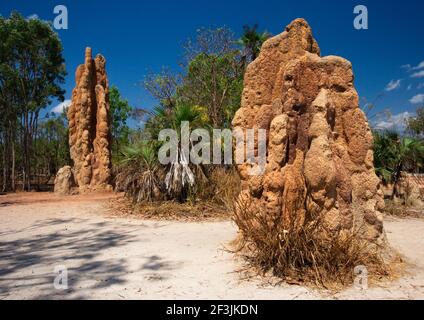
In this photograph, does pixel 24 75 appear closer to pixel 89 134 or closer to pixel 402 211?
pixel 89 134

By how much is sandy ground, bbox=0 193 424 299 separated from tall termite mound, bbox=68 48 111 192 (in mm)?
5335

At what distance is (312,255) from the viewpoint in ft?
13.1

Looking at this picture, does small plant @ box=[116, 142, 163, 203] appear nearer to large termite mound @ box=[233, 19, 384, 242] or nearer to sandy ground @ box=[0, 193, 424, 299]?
sandy ground @ box=[0, 193, 424, 299]

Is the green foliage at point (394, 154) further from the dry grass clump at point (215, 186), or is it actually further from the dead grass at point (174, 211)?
the dead grass at point (174, 211)

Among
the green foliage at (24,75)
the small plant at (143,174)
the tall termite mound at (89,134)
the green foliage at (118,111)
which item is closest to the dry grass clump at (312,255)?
the small plant at (143,174)

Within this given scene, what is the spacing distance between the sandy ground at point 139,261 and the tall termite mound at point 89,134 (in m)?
5.33

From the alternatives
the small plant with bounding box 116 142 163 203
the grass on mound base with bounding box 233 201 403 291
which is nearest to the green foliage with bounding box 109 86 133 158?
the small plant with bounding box 116 142 163 203

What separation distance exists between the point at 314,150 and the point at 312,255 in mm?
1312

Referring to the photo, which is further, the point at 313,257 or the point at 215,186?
the point at 215,186

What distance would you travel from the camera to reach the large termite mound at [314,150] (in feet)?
14.9

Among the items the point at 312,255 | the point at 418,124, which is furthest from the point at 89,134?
the point at 418,124
